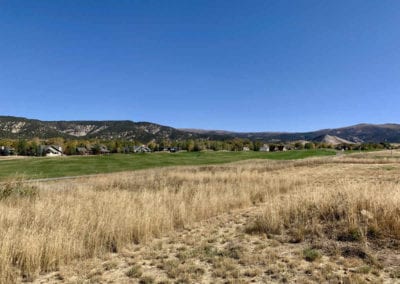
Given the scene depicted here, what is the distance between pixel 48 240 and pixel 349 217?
20.7 feet

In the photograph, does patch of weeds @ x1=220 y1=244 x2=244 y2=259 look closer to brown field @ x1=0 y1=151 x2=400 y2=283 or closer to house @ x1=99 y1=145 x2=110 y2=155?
brown field @ x1=0 y1=151 x2=400 y2=283

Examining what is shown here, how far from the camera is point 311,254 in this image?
5.53 meters

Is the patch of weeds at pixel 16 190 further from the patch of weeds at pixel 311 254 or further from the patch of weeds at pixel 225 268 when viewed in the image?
the patch of weeds at pixel 311 254

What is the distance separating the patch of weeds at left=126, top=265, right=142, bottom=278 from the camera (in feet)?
16.2

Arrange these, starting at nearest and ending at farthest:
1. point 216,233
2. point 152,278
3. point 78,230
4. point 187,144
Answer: point 152,278 → point 78,230 → point 216,233 → point 187,144

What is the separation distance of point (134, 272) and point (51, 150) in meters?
122

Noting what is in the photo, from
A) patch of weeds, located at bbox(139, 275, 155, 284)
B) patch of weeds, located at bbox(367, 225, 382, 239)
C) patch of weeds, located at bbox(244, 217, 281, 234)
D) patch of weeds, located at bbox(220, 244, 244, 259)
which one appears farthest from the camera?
patch of weeds, located at bbox(244, 217, 281, 234)

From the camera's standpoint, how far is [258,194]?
1327cm

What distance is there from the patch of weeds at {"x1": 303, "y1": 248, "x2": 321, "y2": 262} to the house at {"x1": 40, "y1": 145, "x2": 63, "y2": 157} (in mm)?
115333

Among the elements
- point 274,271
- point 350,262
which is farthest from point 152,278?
point 350,262

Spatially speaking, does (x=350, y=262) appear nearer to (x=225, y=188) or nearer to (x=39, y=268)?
(x=39, y=268)

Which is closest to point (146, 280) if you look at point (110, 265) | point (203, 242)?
point (110, 265)

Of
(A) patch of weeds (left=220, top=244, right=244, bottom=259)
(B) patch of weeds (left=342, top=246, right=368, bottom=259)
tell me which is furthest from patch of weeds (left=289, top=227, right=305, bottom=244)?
(A) patch of weeds (left=220, top=244, right=244, bottom=259)

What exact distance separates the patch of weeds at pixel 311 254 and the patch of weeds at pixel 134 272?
2939 millimetres
